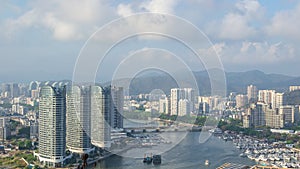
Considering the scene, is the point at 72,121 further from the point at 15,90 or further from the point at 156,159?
the point at 15,90

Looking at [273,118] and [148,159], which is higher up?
[273,118]

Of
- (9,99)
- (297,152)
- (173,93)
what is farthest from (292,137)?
(9,99)

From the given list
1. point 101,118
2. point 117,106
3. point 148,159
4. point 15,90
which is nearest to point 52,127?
point 101,118

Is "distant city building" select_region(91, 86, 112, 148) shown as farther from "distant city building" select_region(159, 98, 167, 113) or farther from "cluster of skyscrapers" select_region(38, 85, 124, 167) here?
"distant city building" select_region(159, 98, 167, 113)

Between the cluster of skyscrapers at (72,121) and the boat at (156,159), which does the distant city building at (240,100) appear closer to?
the cluster of skyscrapers at (72,121)

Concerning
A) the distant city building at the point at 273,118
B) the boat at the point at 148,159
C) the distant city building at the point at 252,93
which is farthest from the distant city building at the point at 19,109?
the distant city building at the point at 252,93

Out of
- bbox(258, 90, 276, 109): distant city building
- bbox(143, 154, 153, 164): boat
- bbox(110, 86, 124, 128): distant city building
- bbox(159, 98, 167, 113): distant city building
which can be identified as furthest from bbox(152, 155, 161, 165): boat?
bbox(258, 90, 276, 109): distant city building
